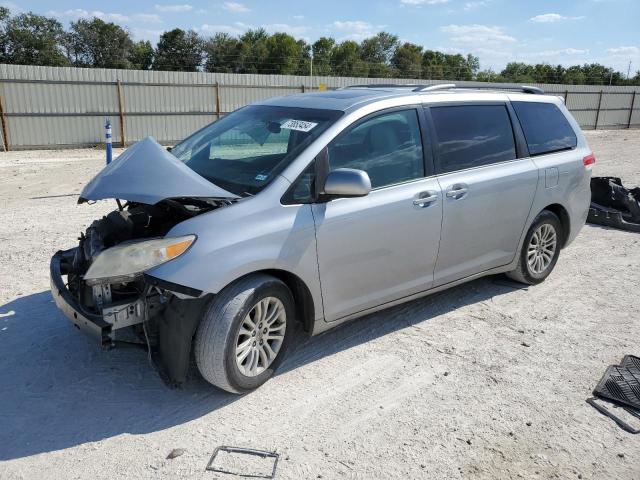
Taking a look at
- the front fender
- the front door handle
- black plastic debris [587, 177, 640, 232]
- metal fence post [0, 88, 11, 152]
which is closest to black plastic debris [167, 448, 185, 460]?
the front fender

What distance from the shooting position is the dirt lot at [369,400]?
297cm

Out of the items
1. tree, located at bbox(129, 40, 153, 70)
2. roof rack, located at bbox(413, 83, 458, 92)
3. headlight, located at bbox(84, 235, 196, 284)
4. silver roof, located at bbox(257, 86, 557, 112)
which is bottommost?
headlight, located at bbox(84, 235, 196, 284)

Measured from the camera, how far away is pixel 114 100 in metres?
18.7

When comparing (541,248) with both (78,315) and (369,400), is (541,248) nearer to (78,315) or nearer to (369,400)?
(369,400)

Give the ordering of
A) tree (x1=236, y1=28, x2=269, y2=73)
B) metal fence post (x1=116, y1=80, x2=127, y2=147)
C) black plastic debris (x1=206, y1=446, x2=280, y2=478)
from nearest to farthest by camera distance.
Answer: black plastic debris (x1=206, y1=446, x2=280, y2=478) → metal fence post (x1=116, y1=80, x2=127, y2=147) → tree (x1=236, y1=28, x2=269, y2=73)

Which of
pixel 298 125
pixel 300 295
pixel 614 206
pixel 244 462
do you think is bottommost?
pixel 244 462

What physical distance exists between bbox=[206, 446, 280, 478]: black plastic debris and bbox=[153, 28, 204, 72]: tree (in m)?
43.5

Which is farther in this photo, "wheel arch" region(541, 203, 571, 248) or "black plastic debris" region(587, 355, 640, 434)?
"wheel arch" region(541, 203, 571, 248)

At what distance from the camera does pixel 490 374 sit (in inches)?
153

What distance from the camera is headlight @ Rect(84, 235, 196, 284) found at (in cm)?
317

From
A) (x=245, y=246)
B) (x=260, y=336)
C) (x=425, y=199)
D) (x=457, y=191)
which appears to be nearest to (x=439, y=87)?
(x=457, y=191)

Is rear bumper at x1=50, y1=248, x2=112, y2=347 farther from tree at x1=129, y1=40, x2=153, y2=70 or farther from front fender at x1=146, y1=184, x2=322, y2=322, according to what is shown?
tree at x1=129, y1=40, x2=153, y2=70

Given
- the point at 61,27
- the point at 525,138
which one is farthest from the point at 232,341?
the point at 61,27

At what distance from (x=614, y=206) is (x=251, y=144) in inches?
254
